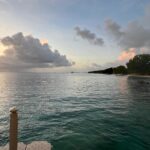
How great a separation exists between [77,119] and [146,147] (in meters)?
9.14

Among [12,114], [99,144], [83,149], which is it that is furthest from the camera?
[99,144]

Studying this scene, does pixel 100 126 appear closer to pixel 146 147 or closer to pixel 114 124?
pixel 114 124

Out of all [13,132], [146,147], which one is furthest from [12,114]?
[146,147]

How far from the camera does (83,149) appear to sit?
39.8ft

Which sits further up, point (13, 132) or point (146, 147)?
→ point (13, 132)

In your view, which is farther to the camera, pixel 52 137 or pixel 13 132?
pixel 52 137

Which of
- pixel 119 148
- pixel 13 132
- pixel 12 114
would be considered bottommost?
pixel 119 148

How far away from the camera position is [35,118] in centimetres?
2064

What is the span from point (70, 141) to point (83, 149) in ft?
5.52

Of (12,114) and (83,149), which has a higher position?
(12,114)

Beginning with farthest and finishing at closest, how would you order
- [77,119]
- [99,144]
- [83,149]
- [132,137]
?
[77,119] < [132,137] < [99,144] < [83,149]

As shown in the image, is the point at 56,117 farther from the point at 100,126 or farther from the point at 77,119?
the point at 100,126

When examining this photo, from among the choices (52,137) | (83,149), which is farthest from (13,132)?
(52,137)

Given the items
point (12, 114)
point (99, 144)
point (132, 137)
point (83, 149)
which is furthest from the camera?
point (132, 137)
